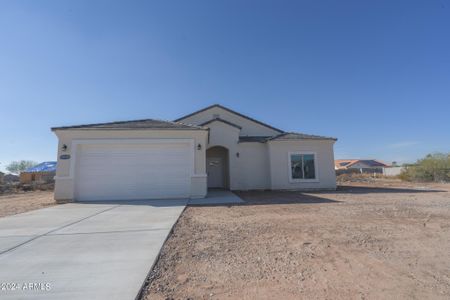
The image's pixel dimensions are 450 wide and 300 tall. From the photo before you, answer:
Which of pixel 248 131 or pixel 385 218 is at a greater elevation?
pixel 248 131

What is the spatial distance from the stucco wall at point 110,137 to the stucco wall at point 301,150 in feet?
18.5

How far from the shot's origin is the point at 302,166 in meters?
14.8

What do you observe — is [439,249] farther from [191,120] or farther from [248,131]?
[191,120]

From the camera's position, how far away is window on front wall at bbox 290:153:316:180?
48.5ft

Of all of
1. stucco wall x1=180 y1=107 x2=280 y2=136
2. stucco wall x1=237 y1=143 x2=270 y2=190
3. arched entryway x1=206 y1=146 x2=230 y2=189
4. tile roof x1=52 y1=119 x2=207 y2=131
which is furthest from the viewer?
stucco wall x1=180 y1=107 x2=280 y2=136

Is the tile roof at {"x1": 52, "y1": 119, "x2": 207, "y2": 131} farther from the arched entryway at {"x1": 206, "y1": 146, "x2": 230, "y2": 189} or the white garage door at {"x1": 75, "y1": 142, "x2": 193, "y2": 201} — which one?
the arched entryway at {"x1": 206, "y1": 146, "x2": 230, "y2": 189}

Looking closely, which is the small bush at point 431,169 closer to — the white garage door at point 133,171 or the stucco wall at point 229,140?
the stucco wall at point 229,140

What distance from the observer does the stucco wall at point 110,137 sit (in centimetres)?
1027

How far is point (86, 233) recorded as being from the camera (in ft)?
16.8

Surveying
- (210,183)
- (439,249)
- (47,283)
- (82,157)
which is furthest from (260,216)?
(210,183)

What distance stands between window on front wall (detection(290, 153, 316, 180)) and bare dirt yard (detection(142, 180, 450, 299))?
846cm

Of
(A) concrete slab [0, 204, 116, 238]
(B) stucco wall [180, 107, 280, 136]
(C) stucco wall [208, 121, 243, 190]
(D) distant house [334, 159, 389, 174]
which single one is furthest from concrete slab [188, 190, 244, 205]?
(D) distant house [334, 159, 389, 174]

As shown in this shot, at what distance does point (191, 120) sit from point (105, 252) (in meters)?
15.0

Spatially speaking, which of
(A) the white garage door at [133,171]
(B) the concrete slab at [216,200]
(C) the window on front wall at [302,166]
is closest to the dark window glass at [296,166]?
(C) the window on front wall at [302,166]
